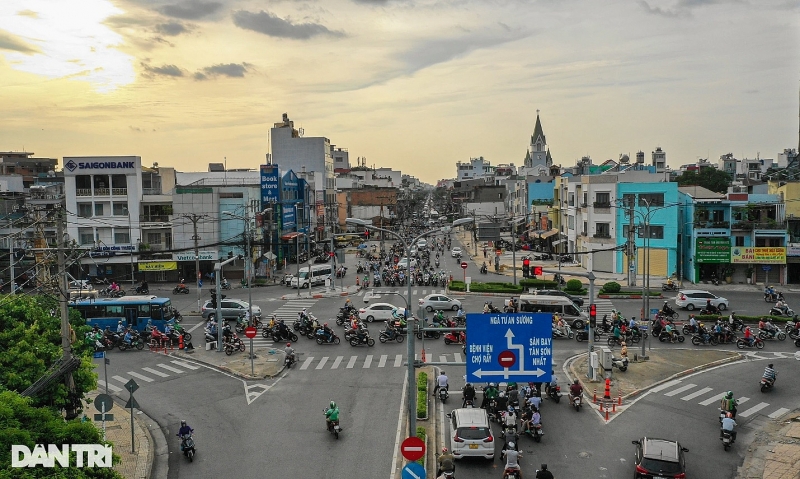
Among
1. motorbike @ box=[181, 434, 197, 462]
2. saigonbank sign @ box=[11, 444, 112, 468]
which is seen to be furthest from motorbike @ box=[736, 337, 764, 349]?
saigonbank sign @ box=[11, 444, 112, 468]

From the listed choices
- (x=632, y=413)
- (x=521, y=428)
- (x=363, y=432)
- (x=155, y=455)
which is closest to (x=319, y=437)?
(x=363, y=432)

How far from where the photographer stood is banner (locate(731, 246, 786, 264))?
53.5 m

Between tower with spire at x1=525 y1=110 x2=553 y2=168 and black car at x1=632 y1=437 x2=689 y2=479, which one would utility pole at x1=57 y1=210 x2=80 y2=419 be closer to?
black car at x1=632 y1=437 x2=689 y2=479

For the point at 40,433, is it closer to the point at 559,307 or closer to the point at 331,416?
the point at 331,416

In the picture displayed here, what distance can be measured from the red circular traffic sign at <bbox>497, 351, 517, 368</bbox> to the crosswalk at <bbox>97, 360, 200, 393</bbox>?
19.4 metres

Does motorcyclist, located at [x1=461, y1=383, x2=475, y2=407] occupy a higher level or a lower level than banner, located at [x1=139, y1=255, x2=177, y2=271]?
lower

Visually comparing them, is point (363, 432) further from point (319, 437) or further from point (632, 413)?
point (632, 413)

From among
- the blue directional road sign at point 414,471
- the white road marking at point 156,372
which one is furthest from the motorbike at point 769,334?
the white road marking at point 156,372

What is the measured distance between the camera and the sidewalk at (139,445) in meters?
20.2

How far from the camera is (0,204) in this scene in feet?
206

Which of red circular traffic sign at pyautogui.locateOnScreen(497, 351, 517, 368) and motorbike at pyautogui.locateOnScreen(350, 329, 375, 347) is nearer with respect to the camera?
red circular traffic sign at pyautogui.locateOnScreen(497, 351, 517, 368)

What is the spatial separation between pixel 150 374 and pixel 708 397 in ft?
78.3

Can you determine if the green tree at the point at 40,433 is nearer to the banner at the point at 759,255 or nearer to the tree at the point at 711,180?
the banner at the point at 759,255

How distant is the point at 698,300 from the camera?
4469 cm
